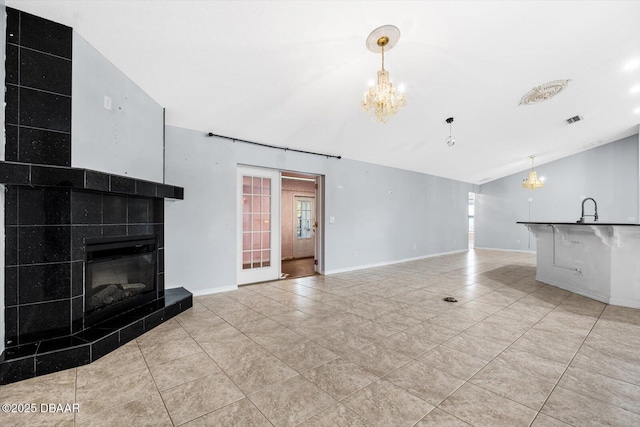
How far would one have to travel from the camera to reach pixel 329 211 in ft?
18.5

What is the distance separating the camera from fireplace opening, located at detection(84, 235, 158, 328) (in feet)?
8.05

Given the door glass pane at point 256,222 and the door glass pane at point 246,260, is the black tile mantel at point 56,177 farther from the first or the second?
the door glass pane at point 246,260

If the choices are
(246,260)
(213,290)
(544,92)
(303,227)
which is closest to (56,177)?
(213,290)

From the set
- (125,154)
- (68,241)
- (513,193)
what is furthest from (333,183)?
(513,193)

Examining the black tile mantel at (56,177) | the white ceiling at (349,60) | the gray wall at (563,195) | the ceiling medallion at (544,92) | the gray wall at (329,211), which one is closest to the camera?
the black tile mantel at (56,177)

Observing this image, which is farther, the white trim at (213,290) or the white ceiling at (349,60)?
the white trim at (213,290)

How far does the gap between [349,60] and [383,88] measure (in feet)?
2.47

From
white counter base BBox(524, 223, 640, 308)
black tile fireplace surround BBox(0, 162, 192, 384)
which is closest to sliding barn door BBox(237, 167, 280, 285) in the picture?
black tile fireplace surround BBox(0, 162, 192, 384)

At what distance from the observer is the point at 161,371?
2027 millimetres

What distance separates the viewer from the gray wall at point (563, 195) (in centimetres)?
788

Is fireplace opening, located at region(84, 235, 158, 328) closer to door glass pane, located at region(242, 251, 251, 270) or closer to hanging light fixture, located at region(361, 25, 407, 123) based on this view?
door glass pane, located at region(242, 251, 251, 270)

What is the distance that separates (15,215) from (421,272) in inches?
242

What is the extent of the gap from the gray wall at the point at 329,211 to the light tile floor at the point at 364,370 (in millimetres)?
814

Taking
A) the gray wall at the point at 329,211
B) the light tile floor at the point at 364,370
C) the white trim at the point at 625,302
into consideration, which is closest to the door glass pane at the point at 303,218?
the gray wall at the point at 329,211
